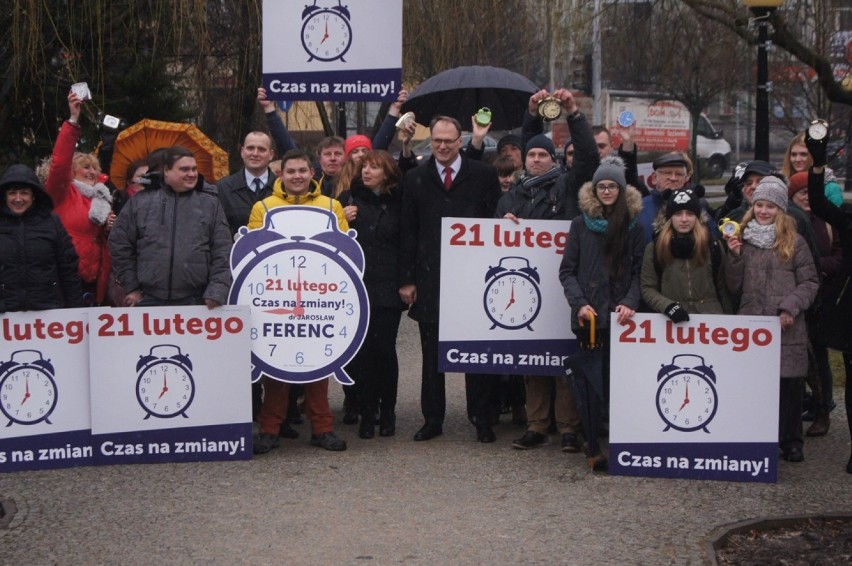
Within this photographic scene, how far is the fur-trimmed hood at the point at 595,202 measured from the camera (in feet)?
26.8

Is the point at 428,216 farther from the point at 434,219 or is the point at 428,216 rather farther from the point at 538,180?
the point at 538,180

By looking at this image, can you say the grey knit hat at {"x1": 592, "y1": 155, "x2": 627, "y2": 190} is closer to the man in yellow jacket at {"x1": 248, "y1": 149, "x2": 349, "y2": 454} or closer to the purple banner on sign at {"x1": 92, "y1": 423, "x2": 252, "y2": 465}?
the man in yellow jacket at {"x1": 248, "y1": 149, "x2": 349, "y2": 454}

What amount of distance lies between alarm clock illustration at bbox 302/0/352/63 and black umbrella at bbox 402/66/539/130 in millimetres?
1941

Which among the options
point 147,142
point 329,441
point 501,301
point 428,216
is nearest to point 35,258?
point 147,142

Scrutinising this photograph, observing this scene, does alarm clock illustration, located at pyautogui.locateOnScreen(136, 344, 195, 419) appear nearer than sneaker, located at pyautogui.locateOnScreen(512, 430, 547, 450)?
Yes

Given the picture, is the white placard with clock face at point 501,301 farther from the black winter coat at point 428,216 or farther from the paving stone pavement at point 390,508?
the paving stone pavement at point 390,508

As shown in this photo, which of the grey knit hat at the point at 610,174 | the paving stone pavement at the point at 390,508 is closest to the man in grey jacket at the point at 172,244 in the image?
the paving stone pavement at the point at 390,508

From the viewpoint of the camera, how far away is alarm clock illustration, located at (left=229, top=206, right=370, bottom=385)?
332 inches

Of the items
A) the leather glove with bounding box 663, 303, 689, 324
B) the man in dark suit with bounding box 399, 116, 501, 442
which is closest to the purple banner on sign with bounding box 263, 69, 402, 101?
the man in dark suit with bounding box 399, 116, 501, 442

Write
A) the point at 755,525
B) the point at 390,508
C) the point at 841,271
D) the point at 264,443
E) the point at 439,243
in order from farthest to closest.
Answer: the point at 439,243
the point at 264,443
the point at 841,271
the point at 390,508
the point at 755,525

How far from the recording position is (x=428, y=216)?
8.84 metres

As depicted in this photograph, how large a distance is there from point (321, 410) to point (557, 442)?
161cm

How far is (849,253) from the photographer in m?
7.91

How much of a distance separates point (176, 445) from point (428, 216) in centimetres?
222
